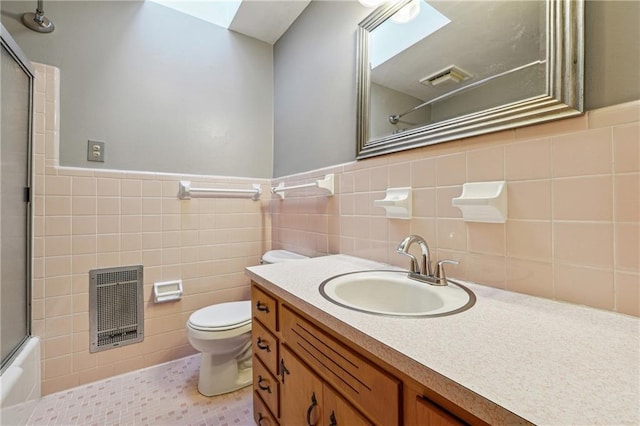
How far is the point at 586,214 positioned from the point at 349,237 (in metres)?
0.90

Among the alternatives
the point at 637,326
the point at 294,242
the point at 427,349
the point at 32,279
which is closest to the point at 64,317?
the point at 32,279

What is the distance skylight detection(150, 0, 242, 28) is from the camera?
1801 mm

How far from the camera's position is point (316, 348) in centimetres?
73

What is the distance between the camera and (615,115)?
2.06 ft

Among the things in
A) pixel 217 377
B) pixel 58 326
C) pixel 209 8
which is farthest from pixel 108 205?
pixel 209 8

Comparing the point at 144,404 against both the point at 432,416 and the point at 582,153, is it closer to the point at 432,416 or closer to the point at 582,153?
the point at 432,416

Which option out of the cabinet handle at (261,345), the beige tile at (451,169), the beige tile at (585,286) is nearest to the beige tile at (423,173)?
the beige tile at (451,169)

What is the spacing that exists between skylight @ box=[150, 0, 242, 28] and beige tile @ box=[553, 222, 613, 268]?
214 centimetres

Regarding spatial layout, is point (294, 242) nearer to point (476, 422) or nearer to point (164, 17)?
point (476, 422)

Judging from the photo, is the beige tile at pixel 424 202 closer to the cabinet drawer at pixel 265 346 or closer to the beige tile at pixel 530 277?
the beige tile at pixel 530 277

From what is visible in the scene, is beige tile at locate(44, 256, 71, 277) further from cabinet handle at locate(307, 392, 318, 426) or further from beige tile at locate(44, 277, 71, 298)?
cabinet handle at locate(307, 392, 318, 426)

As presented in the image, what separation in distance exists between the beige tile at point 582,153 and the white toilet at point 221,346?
4.83 ft

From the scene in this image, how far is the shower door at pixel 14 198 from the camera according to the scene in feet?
3.85

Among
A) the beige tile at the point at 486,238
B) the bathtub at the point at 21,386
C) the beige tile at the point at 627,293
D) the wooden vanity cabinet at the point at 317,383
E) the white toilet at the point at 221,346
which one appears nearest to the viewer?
the wooden vanity cabinet at the point at 317,383
